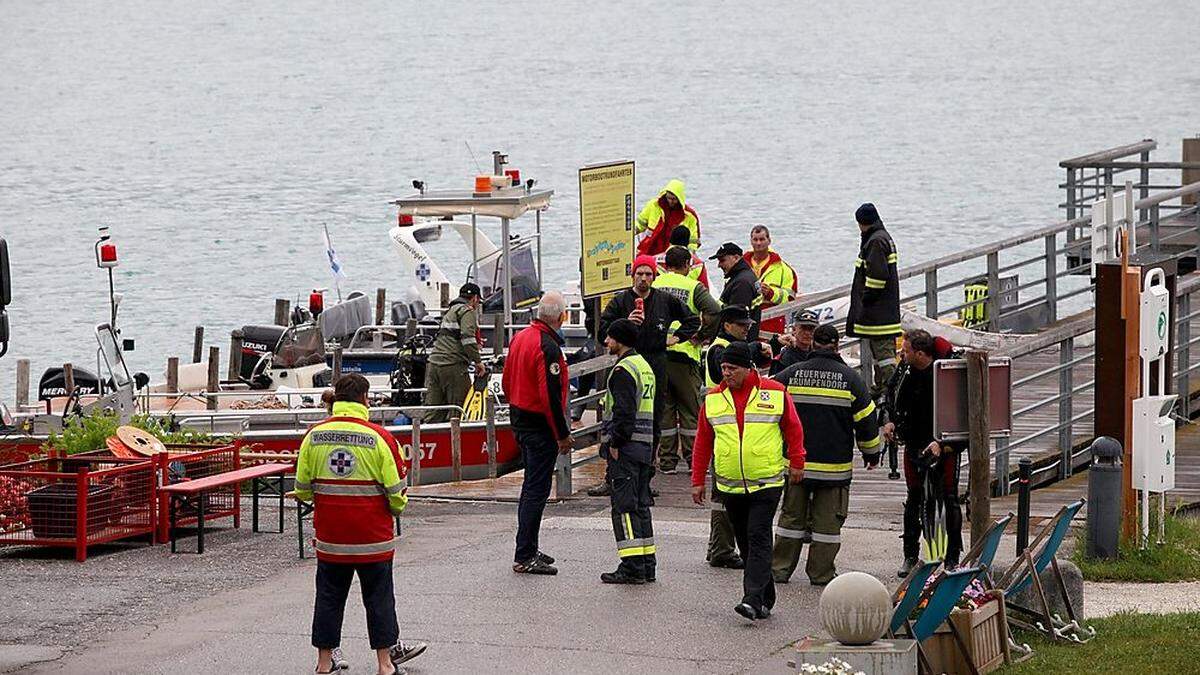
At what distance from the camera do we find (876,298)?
52.9 feet

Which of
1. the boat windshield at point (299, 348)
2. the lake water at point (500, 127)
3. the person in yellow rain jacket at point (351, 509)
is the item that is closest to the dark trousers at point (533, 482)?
the person in yellow rain jacket at point (351, 509)

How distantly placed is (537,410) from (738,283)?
158 inches

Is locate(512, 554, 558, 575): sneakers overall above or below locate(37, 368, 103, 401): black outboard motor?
below

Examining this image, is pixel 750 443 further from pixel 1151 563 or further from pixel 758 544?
pixel 1151 563

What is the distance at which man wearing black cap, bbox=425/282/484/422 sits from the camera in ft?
72.9

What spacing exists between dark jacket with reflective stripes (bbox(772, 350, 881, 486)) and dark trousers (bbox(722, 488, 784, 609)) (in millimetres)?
742

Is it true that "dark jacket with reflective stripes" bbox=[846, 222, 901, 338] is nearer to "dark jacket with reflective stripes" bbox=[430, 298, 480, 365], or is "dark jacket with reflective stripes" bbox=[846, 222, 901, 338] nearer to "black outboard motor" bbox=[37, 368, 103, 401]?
"dark jacket with reflective stripes" bbox=[430, 298, 480, 365]

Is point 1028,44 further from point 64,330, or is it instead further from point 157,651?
point 157,651

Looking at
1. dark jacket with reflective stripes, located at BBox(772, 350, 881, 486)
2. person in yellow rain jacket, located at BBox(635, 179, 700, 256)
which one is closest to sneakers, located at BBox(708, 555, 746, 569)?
dark jacket with reflective stripes, located at BBox(772, 350, 881, 486)

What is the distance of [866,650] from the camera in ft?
30.1

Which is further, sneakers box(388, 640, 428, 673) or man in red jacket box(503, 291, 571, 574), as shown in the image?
man in red jacket box(503, 291, 571, 574)

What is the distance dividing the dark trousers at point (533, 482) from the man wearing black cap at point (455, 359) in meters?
9.92

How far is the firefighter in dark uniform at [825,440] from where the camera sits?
38.5 ft

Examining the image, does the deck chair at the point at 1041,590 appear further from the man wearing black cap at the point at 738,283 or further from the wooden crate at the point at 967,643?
the man wearing black cap at the point at 738,283
